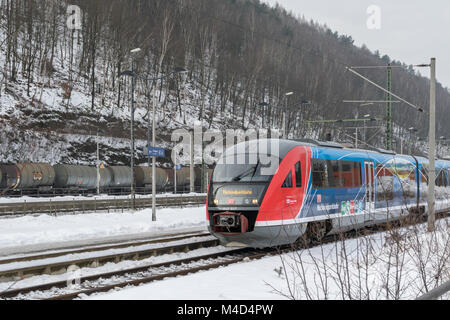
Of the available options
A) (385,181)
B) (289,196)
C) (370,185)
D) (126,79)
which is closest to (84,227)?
(289,196)

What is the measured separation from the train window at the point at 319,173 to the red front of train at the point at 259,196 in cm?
45

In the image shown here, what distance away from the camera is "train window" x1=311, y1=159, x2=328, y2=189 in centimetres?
1299

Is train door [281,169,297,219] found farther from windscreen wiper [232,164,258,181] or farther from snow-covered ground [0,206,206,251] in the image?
snow-covered ground [0,206,206,251]

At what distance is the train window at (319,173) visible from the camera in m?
13.0

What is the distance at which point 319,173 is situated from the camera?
13.2m

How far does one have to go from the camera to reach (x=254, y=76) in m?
71.1

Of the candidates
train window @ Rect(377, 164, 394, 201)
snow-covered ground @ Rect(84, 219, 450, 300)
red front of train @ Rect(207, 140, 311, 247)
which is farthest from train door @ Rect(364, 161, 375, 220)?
snow-covered ground @ Rect(84, 219, 450, 300)

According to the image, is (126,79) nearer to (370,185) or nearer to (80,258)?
(370,185)

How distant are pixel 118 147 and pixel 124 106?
28.5 feet

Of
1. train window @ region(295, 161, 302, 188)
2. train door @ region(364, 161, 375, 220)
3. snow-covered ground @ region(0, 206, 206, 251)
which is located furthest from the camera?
snow-covered ground @ region(0, 206, 206, 251)

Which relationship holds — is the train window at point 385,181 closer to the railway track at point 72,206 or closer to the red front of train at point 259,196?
the red front of train at point 259,196

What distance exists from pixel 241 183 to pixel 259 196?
0.64 meters
